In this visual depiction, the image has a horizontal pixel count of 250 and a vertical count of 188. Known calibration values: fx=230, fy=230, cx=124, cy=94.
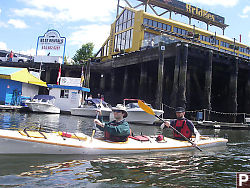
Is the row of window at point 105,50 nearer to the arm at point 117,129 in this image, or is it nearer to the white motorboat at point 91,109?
the white motorboat at point 91,109

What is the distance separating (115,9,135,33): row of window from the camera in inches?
1091

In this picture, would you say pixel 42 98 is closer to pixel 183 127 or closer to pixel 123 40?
pixel 183 127

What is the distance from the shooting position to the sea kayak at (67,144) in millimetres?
5215

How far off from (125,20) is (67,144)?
1007 inches

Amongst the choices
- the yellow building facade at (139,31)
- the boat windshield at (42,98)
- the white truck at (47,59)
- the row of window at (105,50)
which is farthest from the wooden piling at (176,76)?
the row of window at (105,50)

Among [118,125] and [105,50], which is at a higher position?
[105,50]

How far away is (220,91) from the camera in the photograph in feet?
75.8

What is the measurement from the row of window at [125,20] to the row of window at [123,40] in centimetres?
82

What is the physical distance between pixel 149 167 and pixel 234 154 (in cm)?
374

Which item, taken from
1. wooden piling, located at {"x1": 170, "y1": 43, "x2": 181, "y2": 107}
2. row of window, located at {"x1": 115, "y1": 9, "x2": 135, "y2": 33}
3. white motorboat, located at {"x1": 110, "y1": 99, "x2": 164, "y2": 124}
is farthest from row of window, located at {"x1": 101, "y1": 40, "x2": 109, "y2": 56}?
white motorboat, located at {"x1": 110, "y1": 99, "x2": 164, "y2": 124}

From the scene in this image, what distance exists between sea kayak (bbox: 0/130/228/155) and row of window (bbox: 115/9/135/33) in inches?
894

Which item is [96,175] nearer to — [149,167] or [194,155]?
[149,167]

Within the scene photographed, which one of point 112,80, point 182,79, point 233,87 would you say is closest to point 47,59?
point 112,80

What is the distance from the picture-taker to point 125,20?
29.0m
